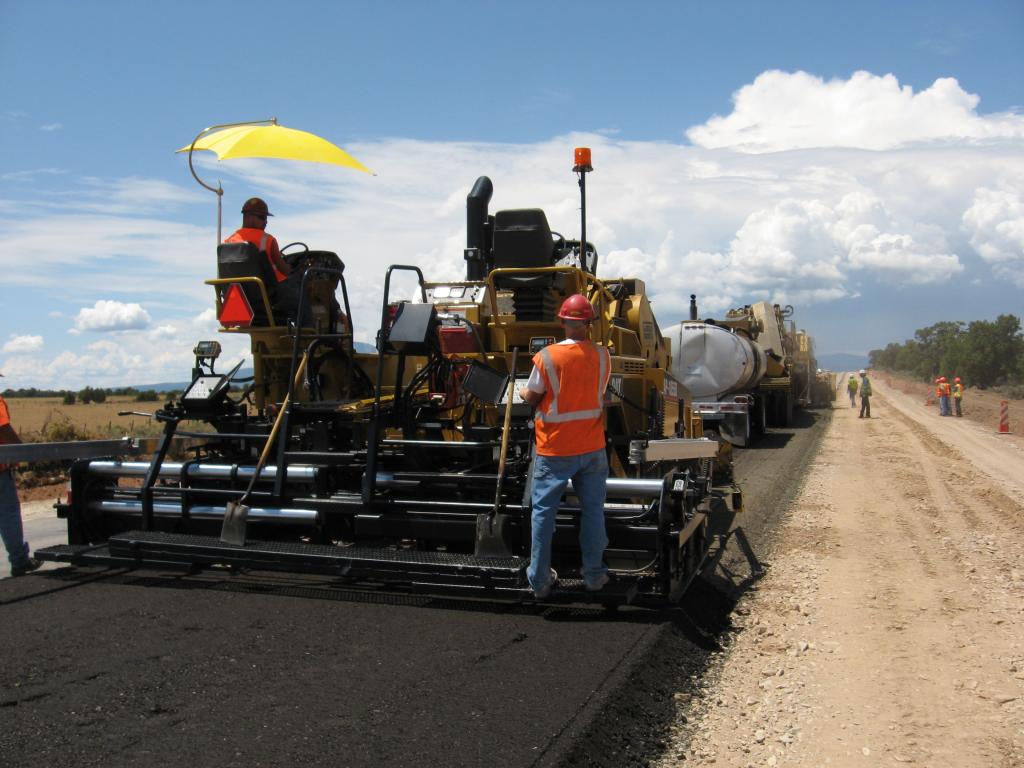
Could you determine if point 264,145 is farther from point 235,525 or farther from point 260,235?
point 235,525

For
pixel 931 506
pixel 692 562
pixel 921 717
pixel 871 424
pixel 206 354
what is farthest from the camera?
pixel 871 424

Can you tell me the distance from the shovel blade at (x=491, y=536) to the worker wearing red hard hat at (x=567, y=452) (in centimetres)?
28

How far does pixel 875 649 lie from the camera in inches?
213

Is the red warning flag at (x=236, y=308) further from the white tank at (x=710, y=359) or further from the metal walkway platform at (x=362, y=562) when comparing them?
the white tank at (x=710, y=359)

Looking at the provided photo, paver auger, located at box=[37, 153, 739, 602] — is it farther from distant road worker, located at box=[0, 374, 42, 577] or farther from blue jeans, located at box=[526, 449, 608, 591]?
distant road worker, located at box=[0, 374, 42, 577]

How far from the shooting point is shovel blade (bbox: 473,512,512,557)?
547 cm

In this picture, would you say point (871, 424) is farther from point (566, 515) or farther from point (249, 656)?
point (249, 656)

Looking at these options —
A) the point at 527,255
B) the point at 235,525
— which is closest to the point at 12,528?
the point at 235,525

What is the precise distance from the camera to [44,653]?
4.66m

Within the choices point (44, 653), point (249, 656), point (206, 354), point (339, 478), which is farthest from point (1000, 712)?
point (206, 354)

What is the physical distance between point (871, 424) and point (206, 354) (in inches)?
935

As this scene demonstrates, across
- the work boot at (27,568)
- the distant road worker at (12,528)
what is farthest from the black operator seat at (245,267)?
the work boot at (27,568)

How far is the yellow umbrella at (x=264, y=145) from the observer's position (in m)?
7.09

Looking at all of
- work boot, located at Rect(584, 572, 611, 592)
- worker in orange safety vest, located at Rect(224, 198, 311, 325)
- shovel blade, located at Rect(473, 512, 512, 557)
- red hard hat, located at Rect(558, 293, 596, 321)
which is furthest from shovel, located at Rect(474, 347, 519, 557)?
worker in orange safety vest, located at Rect(224, 198, 311, 325)
